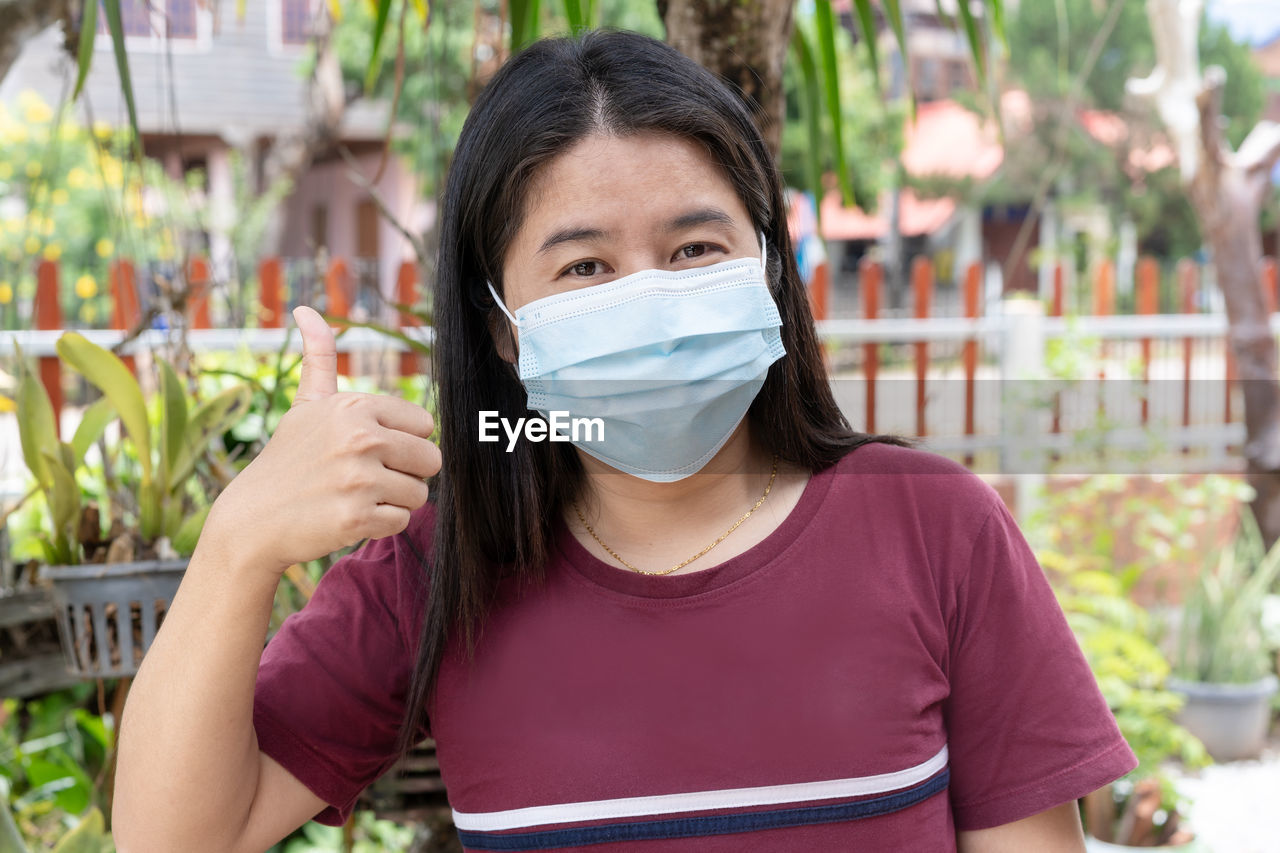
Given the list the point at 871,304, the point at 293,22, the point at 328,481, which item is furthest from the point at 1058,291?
the point at 293,22

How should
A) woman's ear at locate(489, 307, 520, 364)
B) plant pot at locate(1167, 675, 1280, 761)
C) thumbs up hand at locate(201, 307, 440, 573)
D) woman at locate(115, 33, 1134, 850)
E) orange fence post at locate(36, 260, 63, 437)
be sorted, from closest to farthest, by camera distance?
1. thumbs up hand at locate(201, 307, 440, 573)
2. woman at locate(115, 33, 1134, 850)
3. woman's ear at locate(489, 307, 520, 364)
4. orange fence post at locate(36, 260, 63, 437)
5. plant pot at locate(1167, 675, 1280, 761)

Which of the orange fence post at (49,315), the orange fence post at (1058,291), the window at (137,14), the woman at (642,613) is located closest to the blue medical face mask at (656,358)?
the woman at (642,613)

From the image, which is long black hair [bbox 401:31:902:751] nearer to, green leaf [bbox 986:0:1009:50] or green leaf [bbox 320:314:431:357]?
green leaf [bbox 320:314:431:357]

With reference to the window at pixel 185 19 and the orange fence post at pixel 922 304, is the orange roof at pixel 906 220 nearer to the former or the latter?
the window at pixel 185 19

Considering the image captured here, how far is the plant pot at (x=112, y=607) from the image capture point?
4.83ft

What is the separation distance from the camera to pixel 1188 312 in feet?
18.5

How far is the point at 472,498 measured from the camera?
1.06 meters

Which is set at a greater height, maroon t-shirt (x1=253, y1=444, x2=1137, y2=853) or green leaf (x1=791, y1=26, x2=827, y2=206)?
green leaf (x1=791, y1=26, x2=827, y2=206)

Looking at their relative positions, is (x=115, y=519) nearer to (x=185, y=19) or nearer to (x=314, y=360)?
(x=314, y=360)

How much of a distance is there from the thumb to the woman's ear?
217mm

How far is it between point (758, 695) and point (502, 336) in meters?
0.40

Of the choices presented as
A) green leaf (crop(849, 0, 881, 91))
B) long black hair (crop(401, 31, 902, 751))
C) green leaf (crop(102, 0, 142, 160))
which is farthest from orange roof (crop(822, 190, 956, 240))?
long black hair (crop(401, 31, 902, 751))

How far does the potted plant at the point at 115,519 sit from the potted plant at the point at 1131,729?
1738 mm

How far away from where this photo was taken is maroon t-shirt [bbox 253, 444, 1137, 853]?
3.12ft
